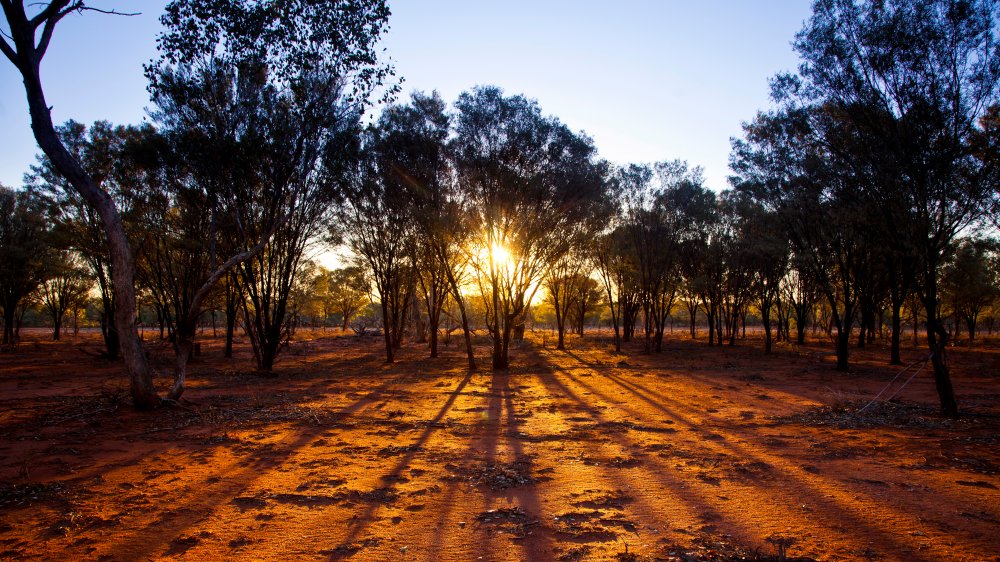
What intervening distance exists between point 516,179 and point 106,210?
44.8 feet

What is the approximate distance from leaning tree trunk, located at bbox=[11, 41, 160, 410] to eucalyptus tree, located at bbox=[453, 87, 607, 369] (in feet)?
41.3

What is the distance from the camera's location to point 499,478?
6730mm

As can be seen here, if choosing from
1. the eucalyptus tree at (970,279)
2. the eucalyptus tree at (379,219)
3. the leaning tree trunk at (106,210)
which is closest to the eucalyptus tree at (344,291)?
the eucalyptus tree at (379,219)

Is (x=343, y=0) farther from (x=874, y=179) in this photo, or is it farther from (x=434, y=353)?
(x=434, y=353)

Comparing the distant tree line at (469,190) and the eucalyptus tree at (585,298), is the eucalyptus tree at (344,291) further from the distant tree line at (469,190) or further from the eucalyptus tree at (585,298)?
the eucalyptus tree at (585,298)

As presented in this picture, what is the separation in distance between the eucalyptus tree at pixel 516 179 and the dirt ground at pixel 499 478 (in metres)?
8.40

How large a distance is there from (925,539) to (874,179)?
9948 millimetres

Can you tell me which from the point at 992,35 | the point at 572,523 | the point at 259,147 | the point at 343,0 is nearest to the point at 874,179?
the point at 992,35

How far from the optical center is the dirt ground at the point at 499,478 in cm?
469

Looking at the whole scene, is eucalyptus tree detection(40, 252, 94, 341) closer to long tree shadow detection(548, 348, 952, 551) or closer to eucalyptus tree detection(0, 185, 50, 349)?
eucalyptus tree detection(0, 185, 50, 349)

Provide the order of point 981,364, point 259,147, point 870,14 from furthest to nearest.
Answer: point 981,364 < point 259,147 < point 870,14

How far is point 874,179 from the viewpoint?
11.9 meters

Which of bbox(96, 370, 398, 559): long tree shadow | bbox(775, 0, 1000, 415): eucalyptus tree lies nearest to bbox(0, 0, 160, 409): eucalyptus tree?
bbox(96, 370, 398, 559): long tree shadow

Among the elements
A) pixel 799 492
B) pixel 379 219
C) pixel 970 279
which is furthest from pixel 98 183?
pixel 970 279
